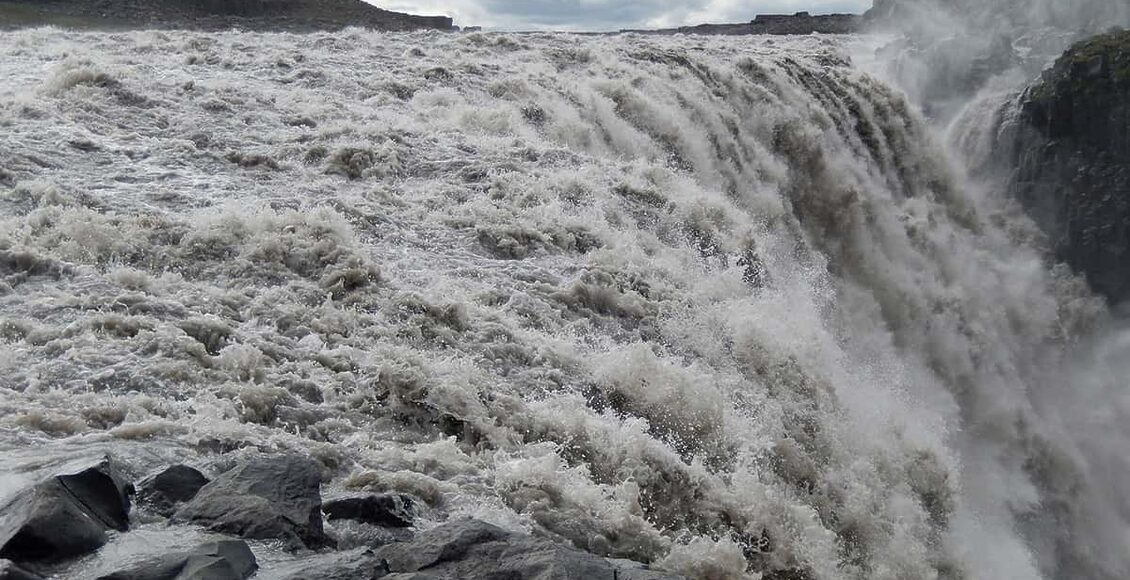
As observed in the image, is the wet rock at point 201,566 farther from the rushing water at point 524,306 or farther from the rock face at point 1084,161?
the rock face at point 1084,161

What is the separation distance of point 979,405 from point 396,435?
15.2 meters

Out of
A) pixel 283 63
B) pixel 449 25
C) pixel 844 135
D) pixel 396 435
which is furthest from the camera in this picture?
pixel 449 25

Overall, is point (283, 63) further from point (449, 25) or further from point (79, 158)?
point (449, 25)

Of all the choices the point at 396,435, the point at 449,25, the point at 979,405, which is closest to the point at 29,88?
the point at 396,435

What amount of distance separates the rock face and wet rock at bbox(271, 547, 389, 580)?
2566 centimetres

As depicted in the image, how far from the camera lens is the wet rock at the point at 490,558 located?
525 centimetres

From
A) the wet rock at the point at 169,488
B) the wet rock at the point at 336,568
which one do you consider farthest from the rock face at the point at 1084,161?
the wet rock at the point at 169,488

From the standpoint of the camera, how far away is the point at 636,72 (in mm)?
18984

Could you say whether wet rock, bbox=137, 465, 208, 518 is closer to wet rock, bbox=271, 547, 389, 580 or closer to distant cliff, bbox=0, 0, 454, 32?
wet rock, bbox=271, 547, 389, 580

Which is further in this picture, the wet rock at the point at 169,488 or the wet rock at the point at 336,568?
the wet rock at the point at 169,488

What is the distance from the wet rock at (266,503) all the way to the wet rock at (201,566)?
379 millimetres

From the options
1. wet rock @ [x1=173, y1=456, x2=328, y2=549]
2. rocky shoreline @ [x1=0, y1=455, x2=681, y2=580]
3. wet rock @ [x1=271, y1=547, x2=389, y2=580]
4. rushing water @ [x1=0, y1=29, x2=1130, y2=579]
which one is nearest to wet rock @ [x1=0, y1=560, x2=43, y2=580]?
rocky shoreline @ [x1=0, y1=455, x2=681, y2=580]

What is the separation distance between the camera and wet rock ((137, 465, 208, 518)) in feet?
18.5

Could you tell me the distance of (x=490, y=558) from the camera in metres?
5.39
